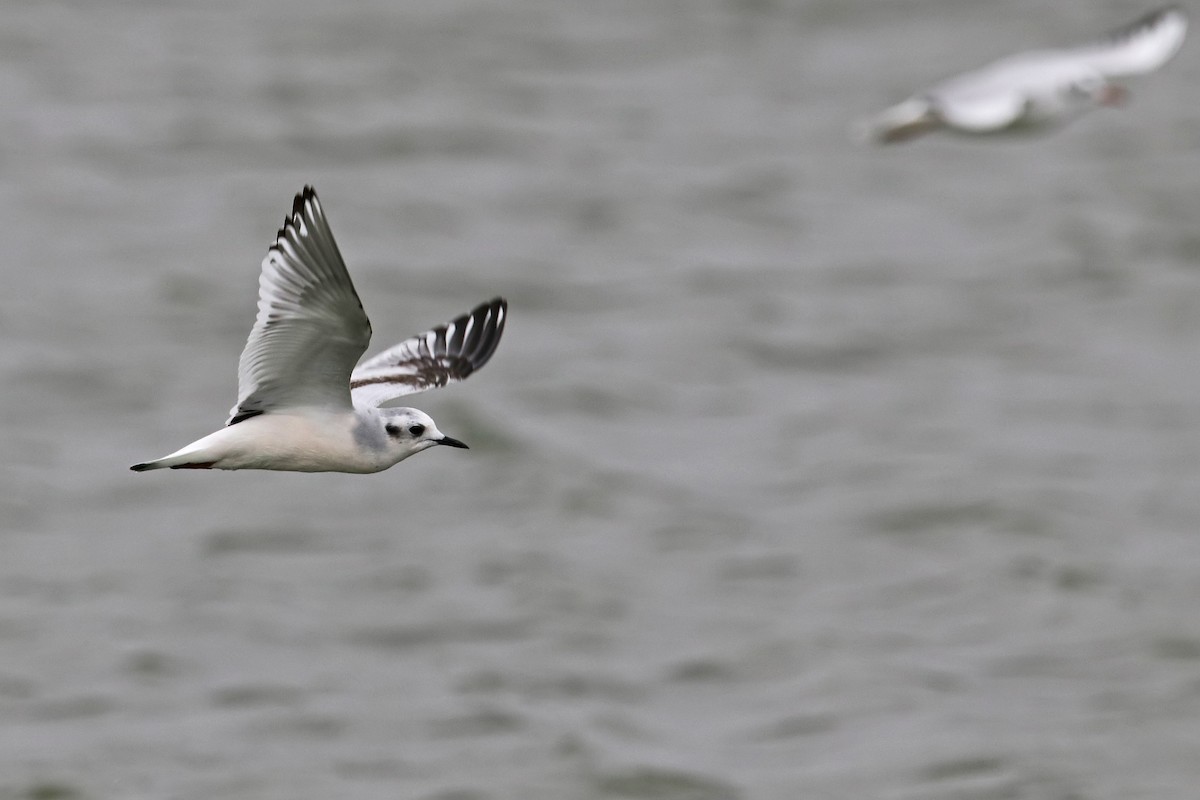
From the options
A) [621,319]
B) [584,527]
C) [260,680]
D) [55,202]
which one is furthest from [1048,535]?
[55,202]

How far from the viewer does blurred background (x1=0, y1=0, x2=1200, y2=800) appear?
60.4 feet

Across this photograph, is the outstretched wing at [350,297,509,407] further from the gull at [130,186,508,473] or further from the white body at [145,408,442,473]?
the white body at [145,408,442,473]

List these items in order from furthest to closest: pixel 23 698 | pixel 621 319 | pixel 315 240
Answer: pixel 621 319, pixel 23 698, pixel 315 240

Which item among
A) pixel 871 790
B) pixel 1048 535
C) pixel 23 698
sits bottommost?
pixel 871 790

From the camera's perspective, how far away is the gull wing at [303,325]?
329 inches

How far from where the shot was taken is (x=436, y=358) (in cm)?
1036

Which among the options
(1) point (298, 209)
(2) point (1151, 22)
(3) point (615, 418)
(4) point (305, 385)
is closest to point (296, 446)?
(4) point (305, 385)

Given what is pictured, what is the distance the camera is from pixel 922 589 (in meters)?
20.8

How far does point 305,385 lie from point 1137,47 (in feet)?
34.4

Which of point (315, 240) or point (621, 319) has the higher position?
point (621, 319)

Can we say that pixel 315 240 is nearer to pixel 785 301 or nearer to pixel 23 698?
pixel 23 698

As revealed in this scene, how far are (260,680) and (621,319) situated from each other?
7.65m

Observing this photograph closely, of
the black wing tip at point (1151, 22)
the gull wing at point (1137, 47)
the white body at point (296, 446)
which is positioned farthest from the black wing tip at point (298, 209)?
the black wing tip at point (1151, 22)

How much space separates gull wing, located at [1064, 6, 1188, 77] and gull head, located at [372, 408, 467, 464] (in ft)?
31.1
